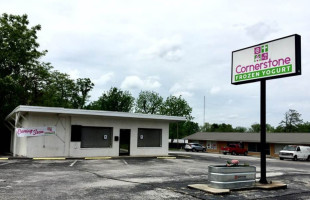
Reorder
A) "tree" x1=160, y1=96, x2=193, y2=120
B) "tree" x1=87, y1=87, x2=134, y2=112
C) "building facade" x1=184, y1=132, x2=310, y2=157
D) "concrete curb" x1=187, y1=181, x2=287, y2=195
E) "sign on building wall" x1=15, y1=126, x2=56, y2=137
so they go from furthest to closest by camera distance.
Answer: "tree" x1=160, y1=96, x2=193, y2=120 → "tree" x1=87, y1=87, x2=134, y2=112 → "building facade" x1=184, y1=132, x2=310, y2=157 → "sign on building wall" x1=15, y1=126, x2=56, y2=137 → "concrete curb" x1=187, y1=181, x2=287, y2=195

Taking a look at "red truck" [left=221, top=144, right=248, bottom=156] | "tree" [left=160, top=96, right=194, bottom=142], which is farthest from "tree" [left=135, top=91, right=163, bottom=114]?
"red truck" [left=221, top=144, right=248, bottom=156]

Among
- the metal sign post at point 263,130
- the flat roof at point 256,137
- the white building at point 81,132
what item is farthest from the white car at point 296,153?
the metal sign post at point 263,130

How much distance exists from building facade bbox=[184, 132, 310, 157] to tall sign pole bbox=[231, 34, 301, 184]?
1332 inches

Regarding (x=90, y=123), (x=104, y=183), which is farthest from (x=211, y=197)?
(x=90, y=123)

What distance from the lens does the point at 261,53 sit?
40.2 feet

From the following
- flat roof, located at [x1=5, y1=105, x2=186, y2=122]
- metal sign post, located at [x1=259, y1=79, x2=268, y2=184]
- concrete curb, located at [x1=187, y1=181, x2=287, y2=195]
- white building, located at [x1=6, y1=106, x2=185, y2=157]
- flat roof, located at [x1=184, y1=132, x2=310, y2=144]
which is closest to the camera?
concrete curb, located at [x1=187, y1=181, x2=287, y2=195]

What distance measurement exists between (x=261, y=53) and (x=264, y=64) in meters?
0.56

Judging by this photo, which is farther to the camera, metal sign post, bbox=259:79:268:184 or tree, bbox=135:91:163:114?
tree, bbox=135:91:163:114

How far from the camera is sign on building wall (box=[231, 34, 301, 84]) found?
11.0m

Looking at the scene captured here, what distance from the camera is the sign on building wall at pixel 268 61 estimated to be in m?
11.0

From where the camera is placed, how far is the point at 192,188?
33.1 feet

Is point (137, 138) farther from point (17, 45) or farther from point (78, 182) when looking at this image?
point (17, 45)

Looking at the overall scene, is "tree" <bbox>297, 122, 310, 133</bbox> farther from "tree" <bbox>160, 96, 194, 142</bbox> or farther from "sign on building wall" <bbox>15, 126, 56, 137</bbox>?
"sign on building wall" <bbox>15, 126, 56, 137</bbox>

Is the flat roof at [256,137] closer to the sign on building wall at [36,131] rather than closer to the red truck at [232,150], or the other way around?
the red truck at [232,150]
